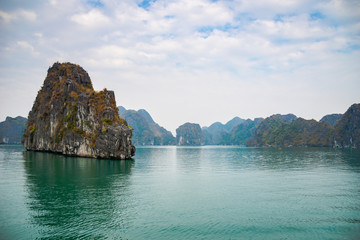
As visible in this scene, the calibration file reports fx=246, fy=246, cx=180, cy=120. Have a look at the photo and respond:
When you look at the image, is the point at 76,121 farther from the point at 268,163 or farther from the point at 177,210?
the point at 177,210

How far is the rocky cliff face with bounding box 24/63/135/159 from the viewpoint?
97125 millimetres

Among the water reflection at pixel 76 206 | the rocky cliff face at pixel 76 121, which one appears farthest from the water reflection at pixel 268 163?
the water reflection at pixel 76 206

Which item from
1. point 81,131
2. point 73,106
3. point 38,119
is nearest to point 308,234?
point 81,131

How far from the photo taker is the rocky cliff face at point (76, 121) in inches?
3824

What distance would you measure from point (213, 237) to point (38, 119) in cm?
15874

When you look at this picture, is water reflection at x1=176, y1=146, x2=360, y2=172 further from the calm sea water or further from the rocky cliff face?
the rocky cliff face

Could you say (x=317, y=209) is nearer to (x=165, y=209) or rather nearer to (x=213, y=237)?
(x=213, y=237)

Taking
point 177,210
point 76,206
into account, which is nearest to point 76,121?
point 76,206

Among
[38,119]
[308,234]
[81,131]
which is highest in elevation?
[38,119]

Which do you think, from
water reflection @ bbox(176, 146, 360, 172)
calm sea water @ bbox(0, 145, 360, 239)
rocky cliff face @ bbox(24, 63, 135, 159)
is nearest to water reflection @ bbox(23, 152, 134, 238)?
calm sea water @ bbox(0, 145, 360, 239)

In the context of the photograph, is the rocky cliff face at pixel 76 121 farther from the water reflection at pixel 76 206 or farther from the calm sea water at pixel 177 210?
the calm sea water at pixel 177 210

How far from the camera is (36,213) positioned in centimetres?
2683

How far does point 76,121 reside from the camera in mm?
113250

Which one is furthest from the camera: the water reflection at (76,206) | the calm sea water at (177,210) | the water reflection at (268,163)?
the water reflection at (268,163)
